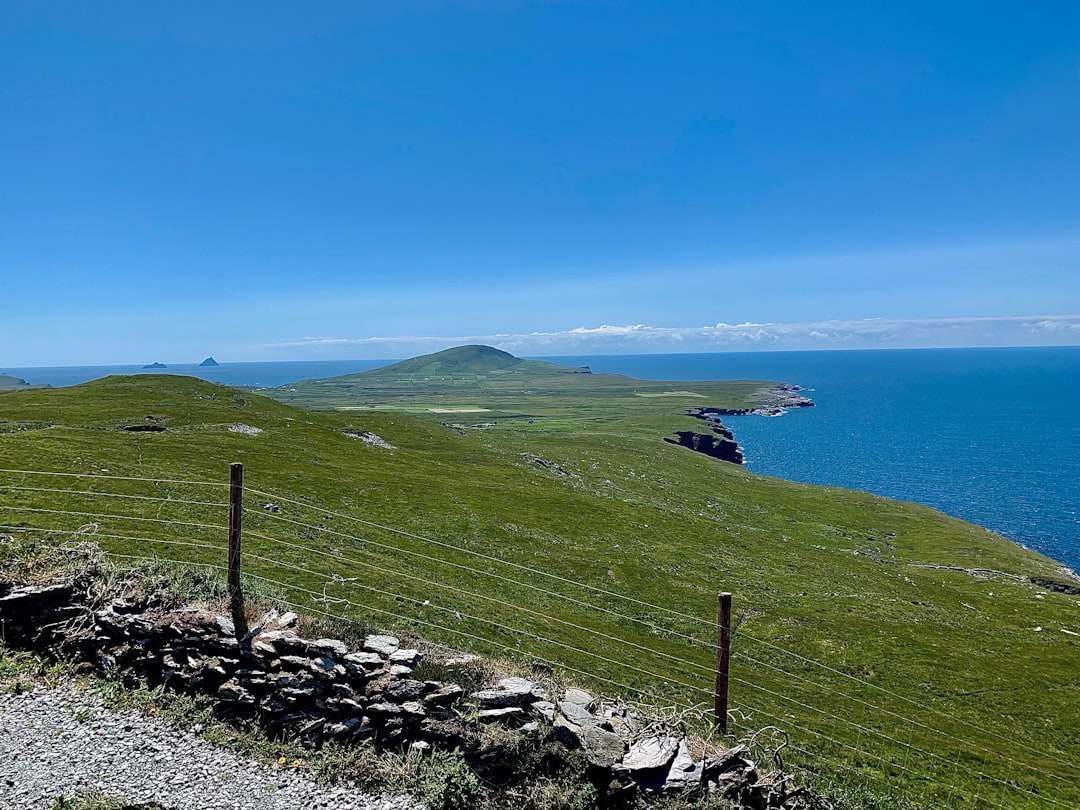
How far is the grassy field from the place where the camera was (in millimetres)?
21484

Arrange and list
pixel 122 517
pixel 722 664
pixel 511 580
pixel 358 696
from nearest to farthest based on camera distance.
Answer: pixel 358 696, pixel 722 664, pixel 122 517, pixel 511 580

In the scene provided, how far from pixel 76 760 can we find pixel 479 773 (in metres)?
7.91

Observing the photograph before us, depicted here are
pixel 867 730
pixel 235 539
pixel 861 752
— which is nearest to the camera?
pixel 235 539

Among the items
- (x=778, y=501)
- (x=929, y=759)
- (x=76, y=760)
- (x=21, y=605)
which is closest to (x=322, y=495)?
(x=21, y=605)

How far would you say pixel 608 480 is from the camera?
82938 mm

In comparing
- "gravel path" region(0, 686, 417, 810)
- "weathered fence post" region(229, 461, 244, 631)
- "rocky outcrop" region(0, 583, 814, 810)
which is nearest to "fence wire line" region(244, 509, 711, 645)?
"weathered fence post" region(229, 461, 244, 631)

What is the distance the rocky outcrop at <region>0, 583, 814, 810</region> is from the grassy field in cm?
314

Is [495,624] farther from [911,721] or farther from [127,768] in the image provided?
[911,721]

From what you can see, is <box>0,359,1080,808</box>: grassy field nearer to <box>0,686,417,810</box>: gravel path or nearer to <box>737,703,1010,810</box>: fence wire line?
<box>737,703,1010,810</box>: fence wire line

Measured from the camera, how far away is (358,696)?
12.4 metres

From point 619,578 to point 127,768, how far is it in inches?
1263

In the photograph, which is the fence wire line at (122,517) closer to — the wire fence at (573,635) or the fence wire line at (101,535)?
the wire fence at (573,635)

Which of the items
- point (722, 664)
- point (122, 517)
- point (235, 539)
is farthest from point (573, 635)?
point (122, 517)

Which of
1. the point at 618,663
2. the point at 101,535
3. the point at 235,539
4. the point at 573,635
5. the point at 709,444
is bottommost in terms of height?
the point at 709,444
